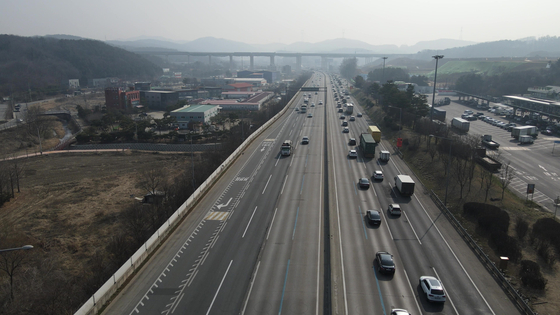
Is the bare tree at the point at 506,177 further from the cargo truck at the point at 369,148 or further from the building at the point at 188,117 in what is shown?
the building at the point at 188,117

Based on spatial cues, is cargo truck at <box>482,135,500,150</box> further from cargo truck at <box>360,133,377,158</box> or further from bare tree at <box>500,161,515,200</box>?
cargo truck at <box>360,133,377,158</box>

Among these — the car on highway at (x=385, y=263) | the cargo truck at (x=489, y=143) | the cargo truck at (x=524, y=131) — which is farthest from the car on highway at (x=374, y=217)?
the cargo truck at (x=524, y=131)

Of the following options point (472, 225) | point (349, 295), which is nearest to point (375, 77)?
point (472, 225)

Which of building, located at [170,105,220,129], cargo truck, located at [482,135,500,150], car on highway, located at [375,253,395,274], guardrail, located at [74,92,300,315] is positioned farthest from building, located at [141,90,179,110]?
car on highway, located at [375,253,395,274]

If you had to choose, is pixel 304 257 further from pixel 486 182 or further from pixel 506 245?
pixel 486 182

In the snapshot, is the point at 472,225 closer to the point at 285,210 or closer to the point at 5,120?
the point at 285,210
